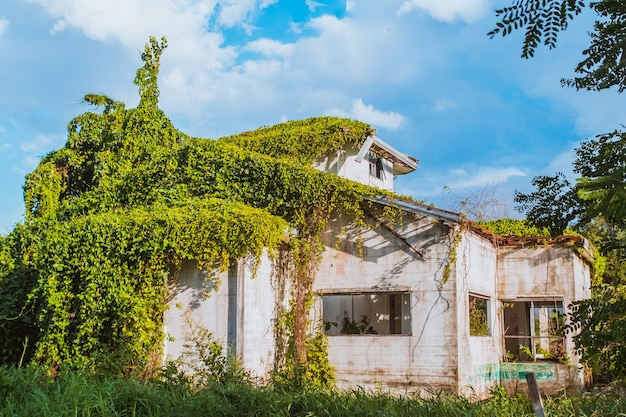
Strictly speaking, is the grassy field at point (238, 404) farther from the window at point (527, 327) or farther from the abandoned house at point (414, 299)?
the window at point (527, 327)

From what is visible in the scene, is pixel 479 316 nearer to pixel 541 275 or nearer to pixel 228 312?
pixel 541 275

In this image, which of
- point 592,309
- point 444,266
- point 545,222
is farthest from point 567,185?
point 444,266

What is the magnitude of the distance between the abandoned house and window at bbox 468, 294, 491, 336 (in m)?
0.03

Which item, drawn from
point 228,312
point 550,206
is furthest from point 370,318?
point 550,206

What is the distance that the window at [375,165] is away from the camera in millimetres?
18906

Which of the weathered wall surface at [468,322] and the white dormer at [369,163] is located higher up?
the white dormer at [369,163]

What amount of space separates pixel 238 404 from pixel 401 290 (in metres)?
5.57

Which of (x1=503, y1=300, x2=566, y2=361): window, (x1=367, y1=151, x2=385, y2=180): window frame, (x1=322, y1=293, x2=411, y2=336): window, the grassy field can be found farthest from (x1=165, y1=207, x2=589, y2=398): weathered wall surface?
(x1=367, y1=151, x2=385, y2=180): window frame

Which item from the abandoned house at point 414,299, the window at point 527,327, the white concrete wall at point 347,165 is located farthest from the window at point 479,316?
the white concrete wall at point 347,165

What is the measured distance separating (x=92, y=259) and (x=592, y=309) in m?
8.95

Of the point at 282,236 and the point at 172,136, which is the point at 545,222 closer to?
the point at 282,236

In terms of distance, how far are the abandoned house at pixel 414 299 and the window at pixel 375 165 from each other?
4643mm

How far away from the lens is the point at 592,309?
225 inches

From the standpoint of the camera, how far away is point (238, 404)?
8156 millimetres
